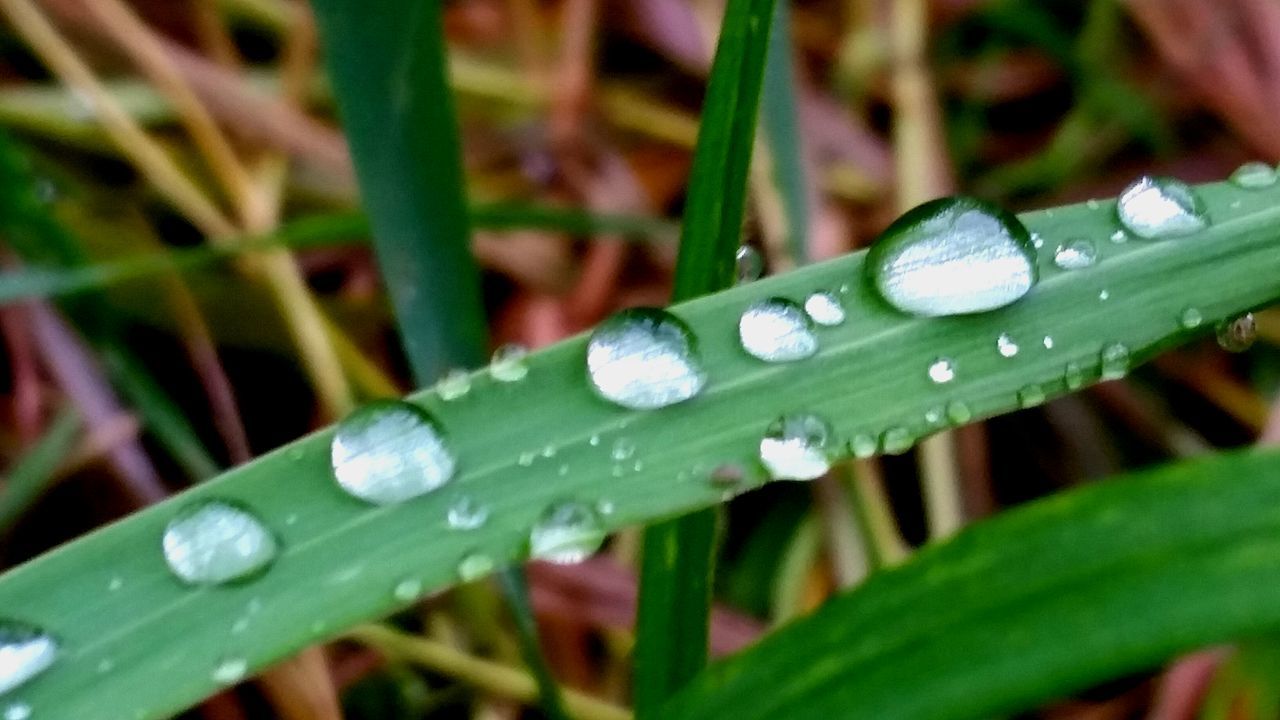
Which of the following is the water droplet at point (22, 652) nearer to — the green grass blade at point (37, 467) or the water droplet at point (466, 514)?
the water droplet at point (466, 514)

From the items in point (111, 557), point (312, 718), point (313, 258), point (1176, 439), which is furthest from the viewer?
point (313, 258)

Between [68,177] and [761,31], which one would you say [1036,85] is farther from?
[68,177]

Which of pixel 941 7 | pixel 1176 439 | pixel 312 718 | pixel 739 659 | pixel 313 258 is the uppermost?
pixel 941 7

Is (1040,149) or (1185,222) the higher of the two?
(1040,149)

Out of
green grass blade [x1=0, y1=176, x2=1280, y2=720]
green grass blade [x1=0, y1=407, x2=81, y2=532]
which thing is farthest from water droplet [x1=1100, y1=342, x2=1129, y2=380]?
green grass blade [x1=0, y1=407, x2=81, y2=532]

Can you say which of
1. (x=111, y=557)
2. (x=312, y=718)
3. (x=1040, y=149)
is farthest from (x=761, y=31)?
(x=1040, y=149)

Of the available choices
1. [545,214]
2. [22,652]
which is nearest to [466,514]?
[22,652]

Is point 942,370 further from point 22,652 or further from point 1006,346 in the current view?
point 22,652
